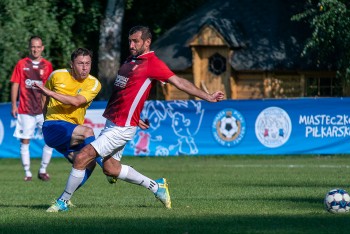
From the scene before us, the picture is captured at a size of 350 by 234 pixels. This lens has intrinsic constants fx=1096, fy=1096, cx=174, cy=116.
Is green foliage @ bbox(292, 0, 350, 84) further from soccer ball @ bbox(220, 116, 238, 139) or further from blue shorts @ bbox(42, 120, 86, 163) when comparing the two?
blue shorts @ bbox(42, 120, 86, 163)

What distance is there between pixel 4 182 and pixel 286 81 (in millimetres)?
19092

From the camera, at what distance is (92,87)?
13.3 m

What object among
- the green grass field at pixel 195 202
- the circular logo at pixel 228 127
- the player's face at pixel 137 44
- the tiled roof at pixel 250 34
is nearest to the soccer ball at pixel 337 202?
the green grass field at pixel 195 202

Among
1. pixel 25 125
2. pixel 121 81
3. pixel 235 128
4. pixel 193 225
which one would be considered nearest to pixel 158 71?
pixel 121 81

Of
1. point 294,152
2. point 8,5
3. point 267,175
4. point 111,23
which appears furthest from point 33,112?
point 111,23

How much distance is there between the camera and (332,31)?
29.4 meters

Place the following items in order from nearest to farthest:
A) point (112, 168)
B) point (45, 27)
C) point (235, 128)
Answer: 1. point (112, 168)
2. point (235, 128)
3. point (45, 27)

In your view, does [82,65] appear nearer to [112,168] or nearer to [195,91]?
[112,168]

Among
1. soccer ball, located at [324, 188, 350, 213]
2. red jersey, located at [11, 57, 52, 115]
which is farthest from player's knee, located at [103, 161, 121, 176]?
red jersey, located at [11, 57, 52, 115]

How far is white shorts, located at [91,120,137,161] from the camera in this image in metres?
12.0

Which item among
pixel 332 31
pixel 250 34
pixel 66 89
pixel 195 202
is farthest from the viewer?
pixel 250 34

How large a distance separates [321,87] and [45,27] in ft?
34.1

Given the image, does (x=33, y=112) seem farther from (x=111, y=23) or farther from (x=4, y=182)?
(x=111, y=23)

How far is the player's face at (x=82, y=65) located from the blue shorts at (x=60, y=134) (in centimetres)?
65
